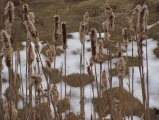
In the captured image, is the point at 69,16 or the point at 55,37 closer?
the point at 55,37

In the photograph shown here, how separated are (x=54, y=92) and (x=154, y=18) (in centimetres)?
1170

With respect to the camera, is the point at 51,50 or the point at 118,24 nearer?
the point at 51,50

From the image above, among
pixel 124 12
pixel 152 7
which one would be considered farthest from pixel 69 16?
pixel 152 7

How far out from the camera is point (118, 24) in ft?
43.3

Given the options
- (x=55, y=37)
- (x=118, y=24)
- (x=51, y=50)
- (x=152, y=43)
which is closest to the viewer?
(x=55, y=37)

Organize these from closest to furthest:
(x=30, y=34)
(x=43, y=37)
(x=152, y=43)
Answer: (x=30, y=34) → (x=152, y=43) → (x=43, y=37)

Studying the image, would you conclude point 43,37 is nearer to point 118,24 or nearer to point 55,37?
point 118,24

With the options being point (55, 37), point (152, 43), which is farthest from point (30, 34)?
point (152, 43)

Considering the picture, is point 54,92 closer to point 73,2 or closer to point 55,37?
point 55,37

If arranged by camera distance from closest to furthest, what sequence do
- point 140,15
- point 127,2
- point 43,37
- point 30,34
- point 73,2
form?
point 30,34, point 140,15, point 43,37, point 127,2, point 73,2

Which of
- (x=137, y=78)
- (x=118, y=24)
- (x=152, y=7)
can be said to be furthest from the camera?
(x=152, y=7)

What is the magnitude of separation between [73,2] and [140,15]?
1767cm

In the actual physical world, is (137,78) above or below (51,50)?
below

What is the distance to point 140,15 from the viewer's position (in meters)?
1.80
